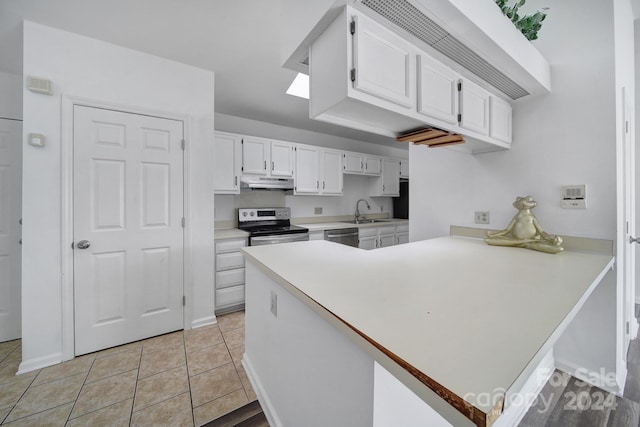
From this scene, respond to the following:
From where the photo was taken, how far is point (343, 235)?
11.9 ft

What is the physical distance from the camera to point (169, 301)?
235 cm

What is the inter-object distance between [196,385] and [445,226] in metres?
2.37

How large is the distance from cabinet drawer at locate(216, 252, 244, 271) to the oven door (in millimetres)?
215

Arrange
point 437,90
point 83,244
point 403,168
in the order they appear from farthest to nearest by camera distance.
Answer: point 403,168
point 83,244
point 437,90

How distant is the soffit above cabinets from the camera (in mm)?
1014

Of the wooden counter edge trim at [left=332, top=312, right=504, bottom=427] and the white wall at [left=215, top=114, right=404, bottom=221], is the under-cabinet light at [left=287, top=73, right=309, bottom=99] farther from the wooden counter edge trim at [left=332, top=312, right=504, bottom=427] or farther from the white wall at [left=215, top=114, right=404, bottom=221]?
the wooden counter edge trim at [left=332, top=312, right=504, bottom=427]

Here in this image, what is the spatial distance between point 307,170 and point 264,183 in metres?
0.72

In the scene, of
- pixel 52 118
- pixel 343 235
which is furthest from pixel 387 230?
pixel 52 118

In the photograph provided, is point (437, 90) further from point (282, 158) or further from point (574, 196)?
point (282, 158)

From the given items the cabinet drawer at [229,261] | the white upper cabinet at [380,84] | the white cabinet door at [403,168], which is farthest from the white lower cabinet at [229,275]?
the white cabinet door at [403,168]

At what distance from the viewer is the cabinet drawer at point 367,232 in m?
3.82

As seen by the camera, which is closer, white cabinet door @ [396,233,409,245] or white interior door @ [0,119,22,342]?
white interior door @ [0,119,22,342]

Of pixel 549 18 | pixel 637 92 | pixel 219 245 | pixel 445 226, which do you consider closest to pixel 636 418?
pixel 445 226

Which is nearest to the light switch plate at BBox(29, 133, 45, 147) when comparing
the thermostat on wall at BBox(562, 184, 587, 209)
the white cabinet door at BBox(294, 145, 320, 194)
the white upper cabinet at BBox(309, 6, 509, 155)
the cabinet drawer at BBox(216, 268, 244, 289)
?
the cabinet drawer at BBox(216, 268, 244, 289)
